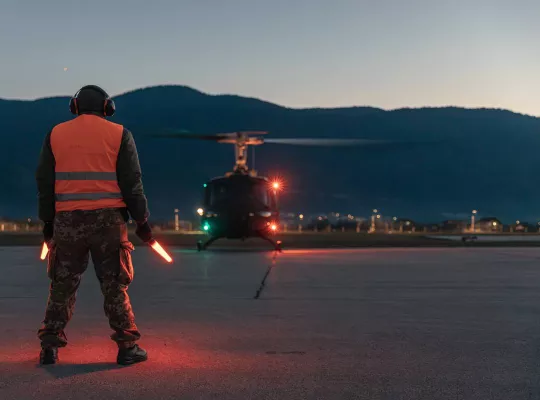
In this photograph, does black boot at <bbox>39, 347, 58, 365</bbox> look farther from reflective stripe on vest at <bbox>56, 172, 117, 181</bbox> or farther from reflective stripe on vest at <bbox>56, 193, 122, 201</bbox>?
reflective stripe on vest at <bbox>56, 172, 117, 181</bbox>

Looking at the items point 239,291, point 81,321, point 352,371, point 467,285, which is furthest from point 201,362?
point 467,285

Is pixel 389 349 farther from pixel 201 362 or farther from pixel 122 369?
pixel 122 369

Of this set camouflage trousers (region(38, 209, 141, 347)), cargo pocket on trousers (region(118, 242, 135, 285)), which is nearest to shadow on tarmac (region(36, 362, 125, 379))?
camouflage trousers (region(38, 209, 141, 347))

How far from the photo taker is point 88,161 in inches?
267

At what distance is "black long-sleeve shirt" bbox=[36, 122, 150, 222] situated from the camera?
675 centimetres

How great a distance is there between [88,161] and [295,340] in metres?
2.57

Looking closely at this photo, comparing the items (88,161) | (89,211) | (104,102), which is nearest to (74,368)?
(89,211)

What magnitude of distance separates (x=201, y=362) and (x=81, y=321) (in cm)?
299

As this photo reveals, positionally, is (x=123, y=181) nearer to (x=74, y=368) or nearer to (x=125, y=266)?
(x=125, y=266)

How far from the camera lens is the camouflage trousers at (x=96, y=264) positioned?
6629mm

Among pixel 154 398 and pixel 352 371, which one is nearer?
pixel 154 398

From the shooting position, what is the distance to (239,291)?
13.0 m

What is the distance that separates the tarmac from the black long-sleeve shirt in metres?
1.18

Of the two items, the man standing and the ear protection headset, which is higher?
the ear protection headset
